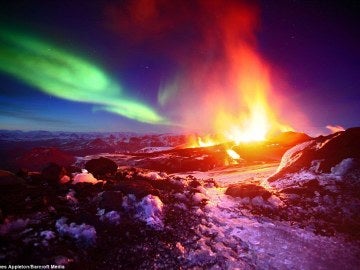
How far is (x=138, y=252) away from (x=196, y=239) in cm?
227

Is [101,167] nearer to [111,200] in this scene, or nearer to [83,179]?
[83,179]

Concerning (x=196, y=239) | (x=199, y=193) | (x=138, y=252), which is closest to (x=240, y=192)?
(x=199, y=193)

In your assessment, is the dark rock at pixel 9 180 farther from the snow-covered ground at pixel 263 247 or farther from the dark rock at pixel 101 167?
the snow-covered ground at pixel 263 247

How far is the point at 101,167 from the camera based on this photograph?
1722 cm

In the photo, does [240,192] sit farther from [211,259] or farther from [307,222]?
[211,259]

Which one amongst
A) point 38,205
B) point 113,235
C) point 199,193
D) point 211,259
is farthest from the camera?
point 199,193

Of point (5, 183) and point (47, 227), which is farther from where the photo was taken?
point (5, 183)

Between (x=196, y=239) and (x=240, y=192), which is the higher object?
(x=240, y=192)

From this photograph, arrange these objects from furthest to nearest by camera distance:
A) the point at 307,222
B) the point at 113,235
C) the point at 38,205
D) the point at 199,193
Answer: the point at 199,193, the point at 307,222, the point at 38,205, the point at 113,235

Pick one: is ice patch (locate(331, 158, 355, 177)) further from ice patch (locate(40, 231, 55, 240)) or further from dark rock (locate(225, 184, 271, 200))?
ice patch (locate(40, 231, 55, 240))

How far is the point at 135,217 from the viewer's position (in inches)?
408

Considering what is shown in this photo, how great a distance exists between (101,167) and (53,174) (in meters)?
4.05

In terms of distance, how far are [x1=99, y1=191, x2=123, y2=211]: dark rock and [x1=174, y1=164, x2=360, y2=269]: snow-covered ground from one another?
349cm

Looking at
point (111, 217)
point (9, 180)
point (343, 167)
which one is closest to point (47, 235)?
point (111, 217)
